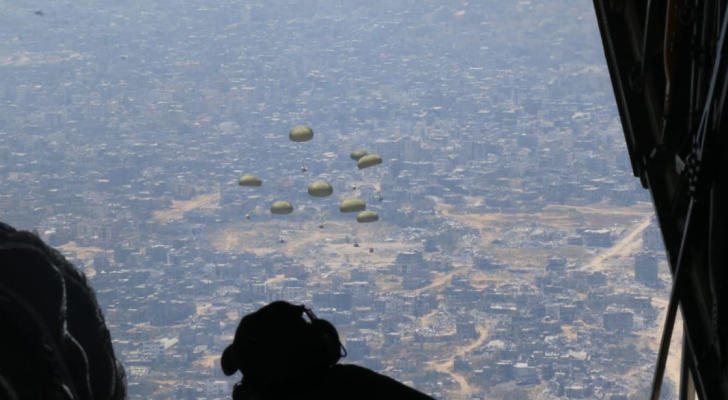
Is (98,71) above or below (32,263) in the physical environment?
below

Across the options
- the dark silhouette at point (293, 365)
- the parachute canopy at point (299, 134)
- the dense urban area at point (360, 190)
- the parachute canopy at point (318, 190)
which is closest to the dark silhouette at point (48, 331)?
the dark silhouette at point (293, 365)

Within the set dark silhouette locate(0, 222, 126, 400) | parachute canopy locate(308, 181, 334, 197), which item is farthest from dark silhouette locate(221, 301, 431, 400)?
parachute canopy locate(308, 181, 334, 197)

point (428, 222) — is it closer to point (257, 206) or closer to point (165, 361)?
point (257, 206)

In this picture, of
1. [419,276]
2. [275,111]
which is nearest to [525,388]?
[419,276]

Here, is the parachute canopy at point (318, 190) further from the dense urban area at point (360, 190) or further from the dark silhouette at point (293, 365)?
the dense urban area at point (360, 190)

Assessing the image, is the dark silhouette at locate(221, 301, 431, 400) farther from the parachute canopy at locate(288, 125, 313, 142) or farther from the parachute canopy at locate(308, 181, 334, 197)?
the parachute canopy at locate(308, 181, 334, 197)

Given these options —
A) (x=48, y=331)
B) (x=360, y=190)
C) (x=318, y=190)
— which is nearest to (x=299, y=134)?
(x=318, y=190)

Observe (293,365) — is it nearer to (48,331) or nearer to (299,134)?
(48,331)

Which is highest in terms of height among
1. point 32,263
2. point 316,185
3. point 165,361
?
point 32,263
